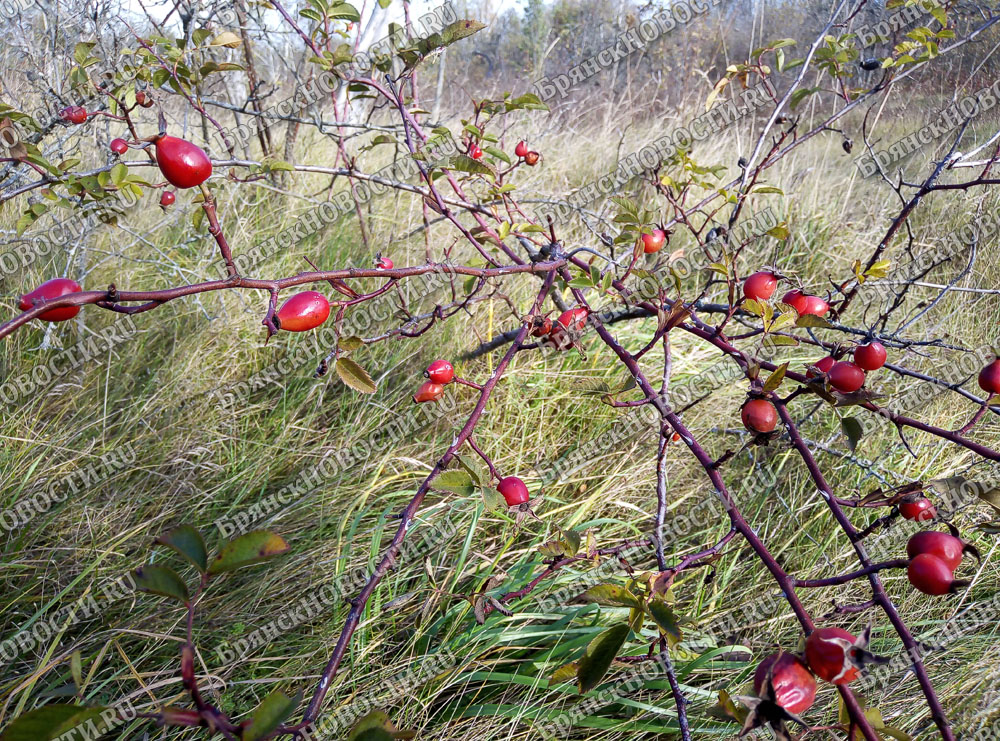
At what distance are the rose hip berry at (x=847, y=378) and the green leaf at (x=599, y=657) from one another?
1.14ft

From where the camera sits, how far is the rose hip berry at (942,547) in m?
0.50

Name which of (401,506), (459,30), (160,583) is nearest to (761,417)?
(160,583)

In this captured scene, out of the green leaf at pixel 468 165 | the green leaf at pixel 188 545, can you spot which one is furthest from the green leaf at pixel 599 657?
the green leaf at pixel 468 165

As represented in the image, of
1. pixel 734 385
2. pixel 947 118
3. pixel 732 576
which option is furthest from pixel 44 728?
pixel 947 118

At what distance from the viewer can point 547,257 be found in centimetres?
118

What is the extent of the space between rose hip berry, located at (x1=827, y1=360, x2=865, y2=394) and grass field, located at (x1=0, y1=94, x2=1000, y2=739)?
5.0 inches

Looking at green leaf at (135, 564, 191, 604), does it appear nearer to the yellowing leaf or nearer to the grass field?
the grass field

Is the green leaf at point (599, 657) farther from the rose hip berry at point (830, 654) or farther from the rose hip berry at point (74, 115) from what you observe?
the rose hip berry at point (74, 115)

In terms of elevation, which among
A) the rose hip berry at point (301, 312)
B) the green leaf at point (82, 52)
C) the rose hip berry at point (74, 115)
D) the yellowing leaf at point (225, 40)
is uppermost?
the green leaf at point (82, 52)

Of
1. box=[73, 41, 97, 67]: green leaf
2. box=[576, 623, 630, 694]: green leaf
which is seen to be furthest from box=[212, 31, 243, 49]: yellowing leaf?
box=[576, 623, 630, 694]: green leaf

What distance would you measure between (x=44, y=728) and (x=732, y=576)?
4.21ft

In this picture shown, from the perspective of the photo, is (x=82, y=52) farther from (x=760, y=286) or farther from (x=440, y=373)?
(x=760, y=286)

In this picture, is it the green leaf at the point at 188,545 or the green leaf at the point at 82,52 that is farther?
the green leaf at the point at 82,52

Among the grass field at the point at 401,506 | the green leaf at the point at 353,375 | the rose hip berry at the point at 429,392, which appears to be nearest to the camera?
the green leaf at the point at 353,375
